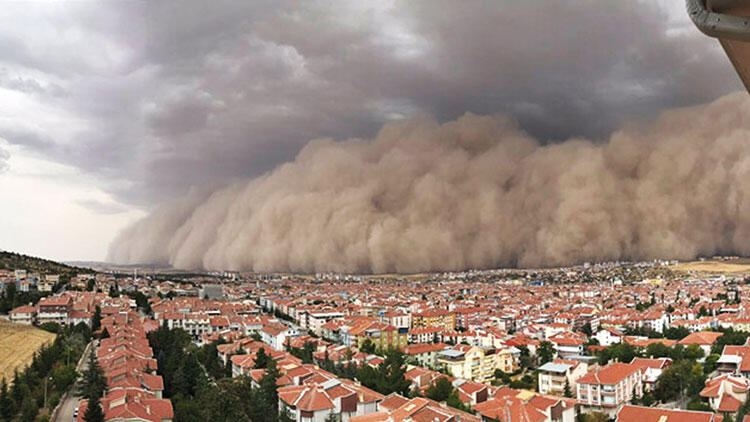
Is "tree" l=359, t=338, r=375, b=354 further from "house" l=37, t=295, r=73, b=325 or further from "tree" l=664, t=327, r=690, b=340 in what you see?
"house" l=37, t=295, r=73, b=325

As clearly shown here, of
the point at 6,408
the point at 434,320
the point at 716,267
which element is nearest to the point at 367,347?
the point at 434,320

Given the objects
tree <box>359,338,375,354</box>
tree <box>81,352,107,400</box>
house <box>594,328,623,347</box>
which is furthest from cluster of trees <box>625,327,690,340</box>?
tree <box>81,352,107,400</box>

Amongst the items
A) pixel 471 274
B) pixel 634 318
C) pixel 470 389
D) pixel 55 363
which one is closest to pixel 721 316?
pixel 634 318

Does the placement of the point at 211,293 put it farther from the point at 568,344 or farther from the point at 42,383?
the point at 42,383

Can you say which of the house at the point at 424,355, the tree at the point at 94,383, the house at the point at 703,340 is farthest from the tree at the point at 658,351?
the tree at the point at 94,383

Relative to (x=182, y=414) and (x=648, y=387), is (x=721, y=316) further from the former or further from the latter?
(x=182, y=414)

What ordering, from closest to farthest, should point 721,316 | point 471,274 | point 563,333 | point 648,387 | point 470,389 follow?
point 470,389, point 648,387, point 563,333, point 721,316, point 471,274
